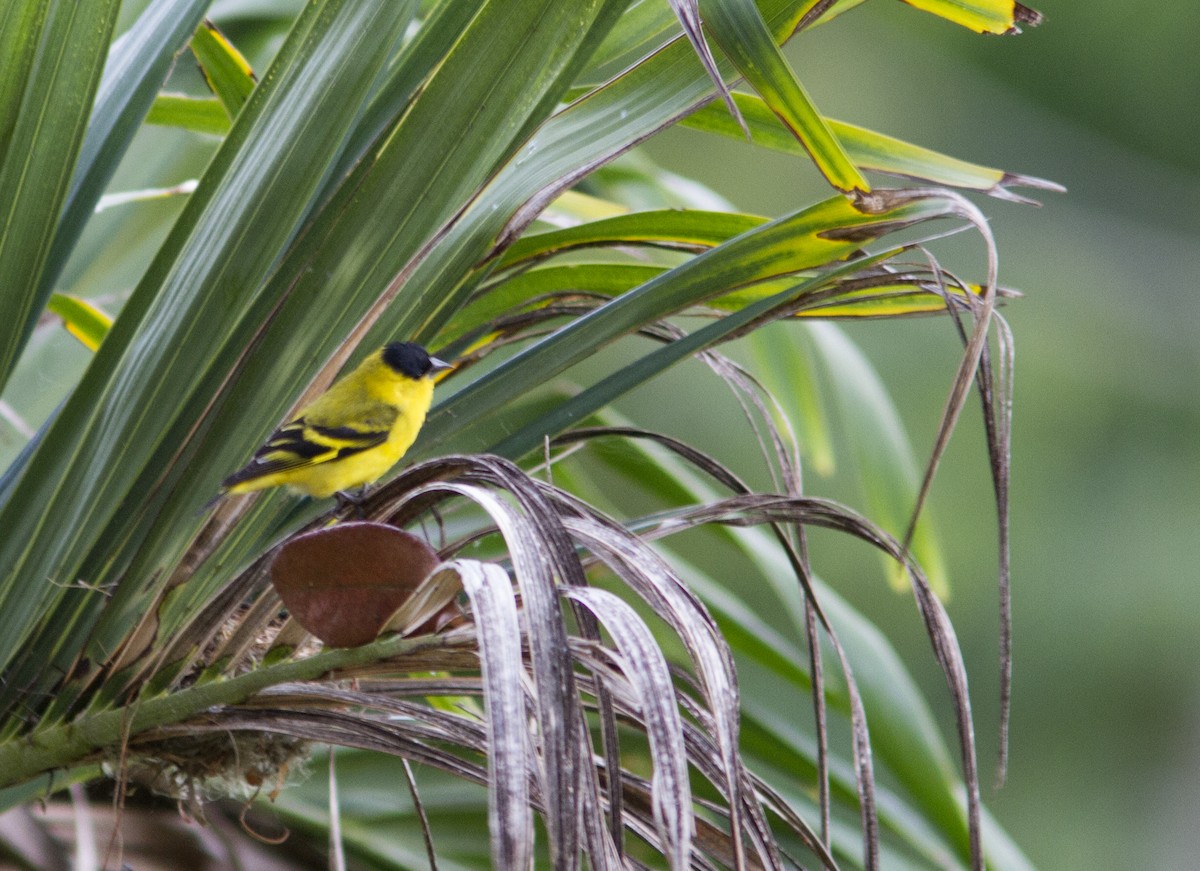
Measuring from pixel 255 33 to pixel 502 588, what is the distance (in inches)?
60.7

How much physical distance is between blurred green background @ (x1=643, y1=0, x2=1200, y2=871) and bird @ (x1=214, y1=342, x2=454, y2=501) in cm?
448

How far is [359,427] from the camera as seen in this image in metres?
1.76

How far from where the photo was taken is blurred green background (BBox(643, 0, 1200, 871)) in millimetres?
6223

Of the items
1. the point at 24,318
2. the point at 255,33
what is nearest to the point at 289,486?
the point at 24,318

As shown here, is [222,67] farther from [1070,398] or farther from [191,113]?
[1070,398]

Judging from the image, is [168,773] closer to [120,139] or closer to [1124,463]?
[120,139]

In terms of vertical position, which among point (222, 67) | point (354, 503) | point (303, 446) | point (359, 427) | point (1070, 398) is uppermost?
point (1070, 398)

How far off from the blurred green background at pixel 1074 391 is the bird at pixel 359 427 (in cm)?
448

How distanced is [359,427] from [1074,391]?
18.0 ft

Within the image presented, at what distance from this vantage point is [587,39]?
100cm

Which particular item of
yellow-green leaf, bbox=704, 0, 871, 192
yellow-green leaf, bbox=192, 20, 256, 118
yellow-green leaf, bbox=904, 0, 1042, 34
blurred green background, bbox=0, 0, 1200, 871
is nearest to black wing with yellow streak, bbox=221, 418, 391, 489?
yellow-green leaf, bbox=192, 20, 256, 118

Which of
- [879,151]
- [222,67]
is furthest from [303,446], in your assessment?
[879,151]

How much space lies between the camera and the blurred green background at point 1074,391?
6223 mm

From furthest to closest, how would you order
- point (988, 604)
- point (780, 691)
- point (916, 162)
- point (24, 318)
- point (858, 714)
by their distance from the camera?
point (988, 604) < point (780, 691) < point (916, 162) < point (24, 318) < point (858, 714)
